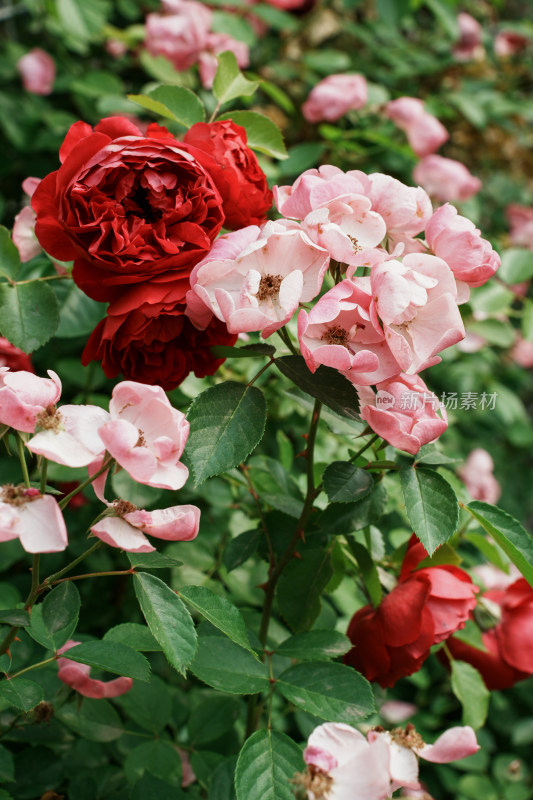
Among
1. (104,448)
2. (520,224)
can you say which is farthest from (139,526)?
(520,224)

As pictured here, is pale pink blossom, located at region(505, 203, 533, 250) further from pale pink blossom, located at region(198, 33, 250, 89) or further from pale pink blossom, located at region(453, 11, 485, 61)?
pale pink blossom, located at region(198, 33, 250, 89)

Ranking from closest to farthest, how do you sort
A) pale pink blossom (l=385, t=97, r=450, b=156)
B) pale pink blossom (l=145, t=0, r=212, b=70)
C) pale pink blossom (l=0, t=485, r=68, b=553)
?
pale pink blossom (l=0, t=485, r=68, b=553)
pale pink blossom (l=145, t=0, r=212, b=70)
pale pink blossom (l=385, t=97, r=450, b=156)

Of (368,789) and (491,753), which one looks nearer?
(368,789)

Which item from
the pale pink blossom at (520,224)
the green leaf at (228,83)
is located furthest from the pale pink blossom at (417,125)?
the green leaf at (228,83)

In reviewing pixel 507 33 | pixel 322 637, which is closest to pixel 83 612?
pixel 322 637

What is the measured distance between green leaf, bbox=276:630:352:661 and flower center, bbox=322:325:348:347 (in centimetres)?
30

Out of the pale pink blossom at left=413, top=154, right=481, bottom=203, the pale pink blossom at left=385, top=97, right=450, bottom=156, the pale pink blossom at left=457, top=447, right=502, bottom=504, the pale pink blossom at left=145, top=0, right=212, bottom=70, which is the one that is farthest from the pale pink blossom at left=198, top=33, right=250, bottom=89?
the pale pink blossom at left=457, top=447, right=502, bottom=504

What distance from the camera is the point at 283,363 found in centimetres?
66

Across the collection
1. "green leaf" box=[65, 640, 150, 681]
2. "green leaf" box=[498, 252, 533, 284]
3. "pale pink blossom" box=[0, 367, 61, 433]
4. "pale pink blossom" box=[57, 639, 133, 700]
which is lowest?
"green leaf" box=[498, 252, 533, 284]

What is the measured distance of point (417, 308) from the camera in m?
0.62

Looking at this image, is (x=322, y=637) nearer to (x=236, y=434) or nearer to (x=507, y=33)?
(x=236, y=434)

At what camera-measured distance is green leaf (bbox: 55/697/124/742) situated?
2.73ft

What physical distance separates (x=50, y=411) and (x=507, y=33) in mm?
2638

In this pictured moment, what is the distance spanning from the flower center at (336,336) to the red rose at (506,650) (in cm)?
48
